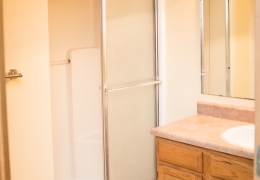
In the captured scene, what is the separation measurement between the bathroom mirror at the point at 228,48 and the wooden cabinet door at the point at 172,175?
0.67 metres

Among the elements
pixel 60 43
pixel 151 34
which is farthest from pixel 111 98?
pixel 60 43

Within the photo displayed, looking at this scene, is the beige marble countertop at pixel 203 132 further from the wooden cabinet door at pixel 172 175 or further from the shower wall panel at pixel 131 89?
the shower wall panel at pixel 131 89

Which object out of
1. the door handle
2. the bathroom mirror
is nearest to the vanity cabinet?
the bathroom mirror

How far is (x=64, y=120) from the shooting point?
3443mm

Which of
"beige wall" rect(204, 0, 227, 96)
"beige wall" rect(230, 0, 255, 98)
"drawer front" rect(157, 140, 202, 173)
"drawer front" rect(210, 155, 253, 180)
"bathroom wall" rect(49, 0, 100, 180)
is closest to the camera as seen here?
"drawer front" rect(210, 155, 253, 180)

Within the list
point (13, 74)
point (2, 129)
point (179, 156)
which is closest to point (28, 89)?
point (13, 74)

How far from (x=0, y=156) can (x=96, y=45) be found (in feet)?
10.1

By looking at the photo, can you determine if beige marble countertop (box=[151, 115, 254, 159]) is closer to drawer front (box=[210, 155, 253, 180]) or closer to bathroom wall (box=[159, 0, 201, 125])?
drawer front (box=[210, 155, 253, 180])

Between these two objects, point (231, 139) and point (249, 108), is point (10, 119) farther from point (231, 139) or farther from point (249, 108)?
point (249, 108)

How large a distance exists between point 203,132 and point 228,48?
0.65 metres

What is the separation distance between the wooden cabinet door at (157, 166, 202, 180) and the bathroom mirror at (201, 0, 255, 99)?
0.67 m

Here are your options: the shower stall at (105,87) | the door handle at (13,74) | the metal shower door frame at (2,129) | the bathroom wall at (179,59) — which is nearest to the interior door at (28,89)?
the door handle at (13,74)

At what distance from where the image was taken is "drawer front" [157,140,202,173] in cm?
202

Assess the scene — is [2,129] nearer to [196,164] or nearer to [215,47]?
[196,164]
